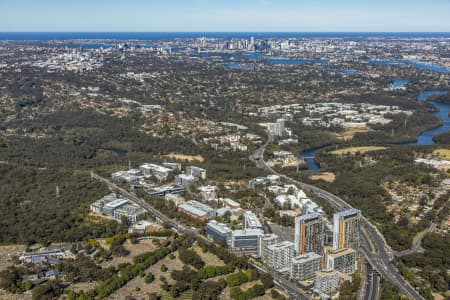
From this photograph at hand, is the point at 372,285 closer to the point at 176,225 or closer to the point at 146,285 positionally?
the point at 146,285

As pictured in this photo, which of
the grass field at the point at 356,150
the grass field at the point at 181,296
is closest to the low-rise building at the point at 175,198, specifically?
the grass field at the point at 181,296

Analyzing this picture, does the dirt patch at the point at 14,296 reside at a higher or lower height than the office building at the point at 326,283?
lower

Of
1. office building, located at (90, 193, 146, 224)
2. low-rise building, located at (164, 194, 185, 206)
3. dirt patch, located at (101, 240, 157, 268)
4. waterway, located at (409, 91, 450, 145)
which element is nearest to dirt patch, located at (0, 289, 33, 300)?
dirt patch, located at (101, 240, 157, 268)

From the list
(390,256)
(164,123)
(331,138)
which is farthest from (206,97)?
(390,256)

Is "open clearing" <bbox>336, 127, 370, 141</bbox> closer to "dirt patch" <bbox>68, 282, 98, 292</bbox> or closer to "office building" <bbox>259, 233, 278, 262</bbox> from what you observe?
"office building" <bbox>259, 233, 278, 262</bbox>

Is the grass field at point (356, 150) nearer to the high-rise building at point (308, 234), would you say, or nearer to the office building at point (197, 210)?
the office building at point (197, 210)
